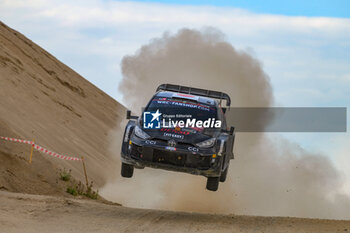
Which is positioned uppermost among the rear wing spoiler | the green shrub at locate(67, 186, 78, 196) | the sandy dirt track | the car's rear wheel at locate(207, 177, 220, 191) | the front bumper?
the rear wing spoiler

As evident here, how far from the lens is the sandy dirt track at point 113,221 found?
37.3 ft

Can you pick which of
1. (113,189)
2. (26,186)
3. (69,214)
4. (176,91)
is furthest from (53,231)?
(113,189)

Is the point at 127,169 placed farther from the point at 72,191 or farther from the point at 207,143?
the point at 72,191

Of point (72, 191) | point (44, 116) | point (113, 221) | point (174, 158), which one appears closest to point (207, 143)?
point (174, 158)

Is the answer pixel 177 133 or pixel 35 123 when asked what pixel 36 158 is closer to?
pixel 35 123

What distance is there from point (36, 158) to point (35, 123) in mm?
7017

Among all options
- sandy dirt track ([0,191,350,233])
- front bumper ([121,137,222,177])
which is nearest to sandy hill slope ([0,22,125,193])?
sandy dirt track ([0,191,350,233])

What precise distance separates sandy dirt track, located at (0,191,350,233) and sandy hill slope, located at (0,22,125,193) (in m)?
4.01

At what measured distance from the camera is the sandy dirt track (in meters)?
11.4

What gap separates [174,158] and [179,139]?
0.38m

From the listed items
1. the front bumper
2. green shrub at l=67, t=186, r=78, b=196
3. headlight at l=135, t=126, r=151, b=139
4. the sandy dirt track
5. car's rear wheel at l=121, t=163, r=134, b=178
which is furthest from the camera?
green shrub at l=67, t=186, r=78, b=196

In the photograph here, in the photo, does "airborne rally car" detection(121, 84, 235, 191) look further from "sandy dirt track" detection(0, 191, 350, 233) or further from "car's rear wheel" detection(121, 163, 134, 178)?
"sandy dirt track" detection(0, 191, 350, 233)

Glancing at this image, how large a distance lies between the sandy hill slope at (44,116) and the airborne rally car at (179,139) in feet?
Answer: 16.9

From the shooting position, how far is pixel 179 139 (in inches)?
515
